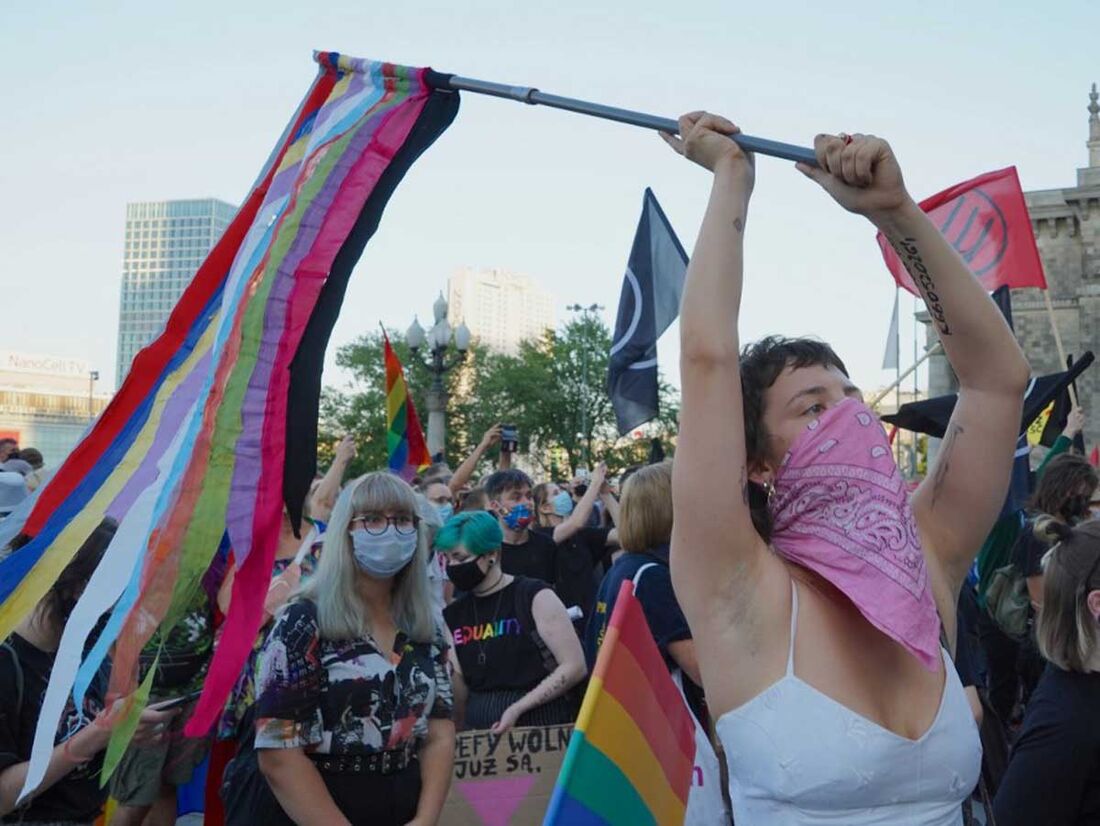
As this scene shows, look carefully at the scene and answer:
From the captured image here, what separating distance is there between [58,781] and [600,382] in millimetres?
62666

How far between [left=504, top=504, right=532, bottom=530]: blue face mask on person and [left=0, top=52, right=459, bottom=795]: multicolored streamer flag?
4218 millimetres

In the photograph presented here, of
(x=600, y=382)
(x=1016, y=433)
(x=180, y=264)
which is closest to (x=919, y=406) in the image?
(x=1016, y=433)

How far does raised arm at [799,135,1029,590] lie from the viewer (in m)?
2.14

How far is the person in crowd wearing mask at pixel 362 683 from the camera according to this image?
3.48 m

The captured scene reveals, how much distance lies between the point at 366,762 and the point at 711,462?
85.9 inches

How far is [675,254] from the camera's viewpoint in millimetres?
7727

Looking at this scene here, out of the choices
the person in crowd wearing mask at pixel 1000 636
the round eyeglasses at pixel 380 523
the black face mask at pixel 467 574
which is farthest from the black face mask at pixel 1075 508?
the round eyeglasses at pixel 380 523

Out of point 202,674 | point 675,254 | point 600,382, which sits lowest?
point 202,674

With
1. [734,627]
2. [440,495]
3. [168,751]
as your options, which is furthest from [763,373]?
[440,495]

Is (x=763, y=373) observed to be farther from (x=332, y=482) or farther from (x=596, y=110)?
(x=332, y=482)

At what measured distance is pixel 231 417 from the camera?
8.89 ft

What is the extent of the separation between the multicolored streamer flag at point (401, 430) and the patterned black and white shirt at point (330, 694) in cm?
616

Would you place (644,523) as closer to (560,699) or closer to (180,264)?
(560,699)

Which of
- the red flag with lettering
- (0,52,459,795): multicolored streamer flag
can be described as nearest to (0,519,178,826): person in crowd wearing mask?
(0,52,459,795): multicolored streamer flag
